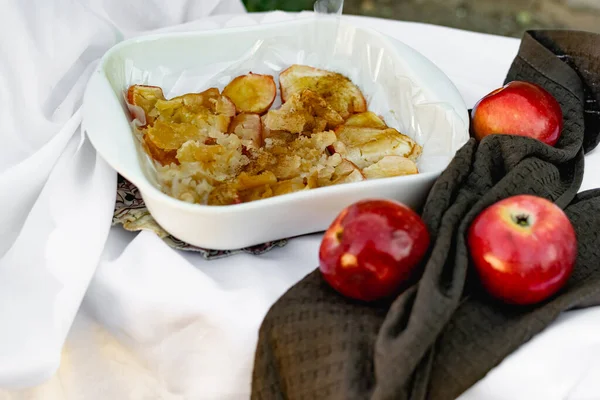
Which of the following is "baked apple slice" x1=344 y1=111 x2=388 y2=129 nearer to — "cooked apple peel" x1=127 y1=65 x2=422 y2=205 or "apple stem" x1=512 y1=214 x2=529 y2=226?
"cooked apple peel" x1=127 y1=65 x2=422 y2=205

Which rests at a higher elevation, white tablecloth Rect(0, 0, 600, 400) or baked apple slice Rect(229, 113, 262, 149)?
baked apple slice Rect(229, 113, 262, 149)

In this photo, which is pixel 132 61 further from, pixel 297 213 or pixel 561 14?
Answer: pixel 561 14

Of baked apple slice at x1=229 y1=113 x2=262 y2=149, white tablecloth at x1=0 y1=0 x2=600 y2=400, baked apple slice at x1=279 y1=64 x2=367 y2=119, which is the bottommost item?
white tablecloth at x1=0 y1=0 x2=600 y2=400

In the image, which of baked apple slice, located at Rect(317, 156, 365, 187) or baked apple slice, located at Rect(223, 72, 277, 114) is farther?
baked apple slice, located at Rect(223, 72, 277, 114)

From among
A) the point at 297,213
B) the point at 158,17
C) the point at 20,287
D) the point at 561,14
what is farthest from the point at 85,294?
the point at 561,14

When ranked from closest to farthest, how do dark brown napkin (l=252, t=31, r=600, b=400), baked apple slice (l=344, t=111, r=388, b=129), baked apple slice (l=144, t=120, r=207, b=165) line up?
dark brown napkin (l=252, t=31, r=600, b=400) < baked apple slice (l=144, t=120, r=207, b=165) < baked apple slice (l=344, t=111, r=388, b=129)

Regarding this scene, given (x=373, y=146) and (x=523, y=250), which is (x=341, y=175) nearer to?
(x=373, y=146)

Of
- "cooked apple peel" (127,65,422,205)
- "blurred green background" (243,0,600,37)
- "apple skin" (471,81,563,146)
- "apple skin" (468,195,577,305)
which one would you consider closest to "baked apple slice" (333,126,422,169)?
"cooked apple peel" (127,65,422,205)
